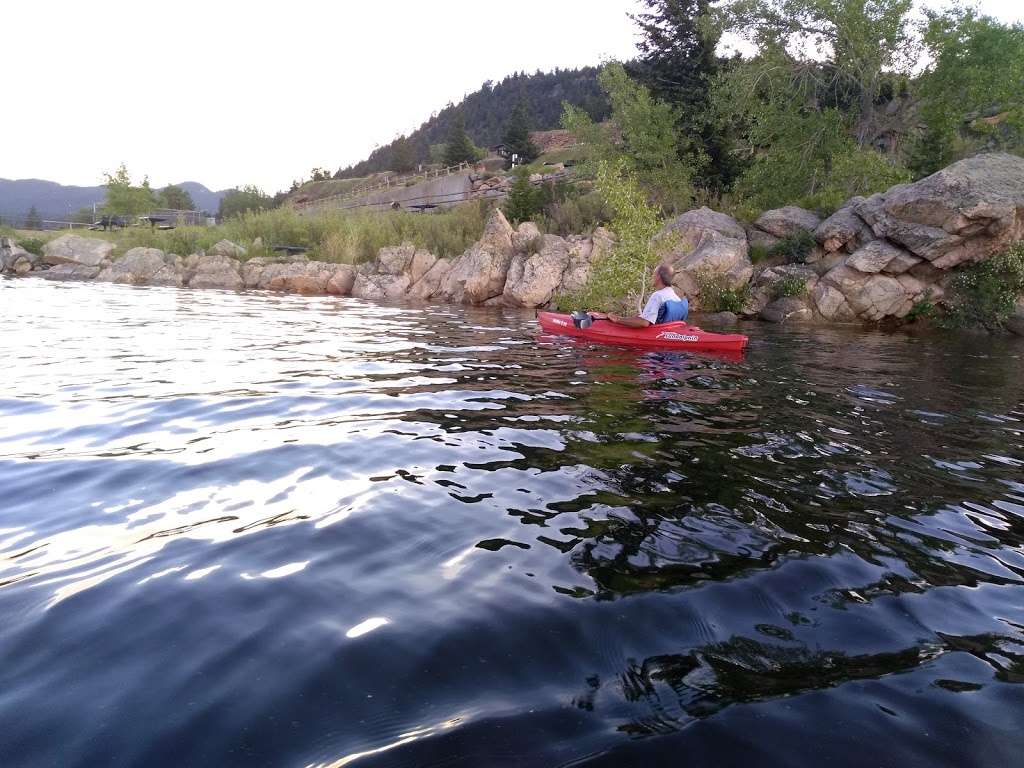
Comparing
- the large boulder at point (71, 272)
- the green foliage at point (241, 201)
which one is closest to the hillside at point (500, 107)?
the green foliage at point (241, 201)

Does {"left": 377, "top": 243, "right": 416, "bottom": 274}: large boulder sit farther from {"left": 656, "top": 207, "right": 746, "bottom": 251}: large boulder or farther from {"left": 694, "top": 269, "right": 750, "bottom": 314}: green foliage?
{"left": 694, "top": 269, "right": 750, "bottom": 314}: green foliage

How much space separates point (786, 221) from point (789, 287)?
318cm

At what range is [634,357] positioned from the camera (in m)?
9.55

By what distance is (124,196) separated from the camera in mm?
41750

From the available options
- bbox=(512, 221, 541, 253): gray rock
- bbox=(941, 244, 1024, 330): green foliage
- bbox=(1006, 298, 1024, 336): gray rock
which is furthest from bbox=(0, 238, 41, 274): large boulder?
bbox=(1006, 298, 1024, 336): gray rock

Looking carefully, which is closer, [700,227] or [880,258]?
[880,258]

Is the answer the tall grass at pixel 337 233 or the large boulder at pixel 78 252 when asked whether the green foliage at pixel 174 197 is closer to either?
the tall grass at pixel 337 233

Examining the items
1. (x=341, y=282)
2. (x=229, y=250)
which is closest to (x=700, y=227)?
(x=341, y=282)

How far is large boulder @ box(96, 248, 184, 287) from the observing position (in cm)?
2652

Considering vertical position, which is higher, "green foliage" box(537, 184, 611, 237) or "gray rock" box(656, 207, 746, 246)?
"green foliage" box(537, 184, 611, 237)

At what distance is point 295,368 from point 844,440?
6.10 m

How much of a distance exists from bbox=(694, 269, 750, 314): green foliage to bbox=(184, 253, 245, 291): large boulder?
1801 cm

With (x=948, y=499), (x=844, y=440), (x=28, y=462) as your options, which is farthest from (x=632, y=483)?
(x=28, y=462)

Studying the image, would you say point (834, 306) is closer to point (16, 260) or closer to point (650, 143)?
point (650, 143)
